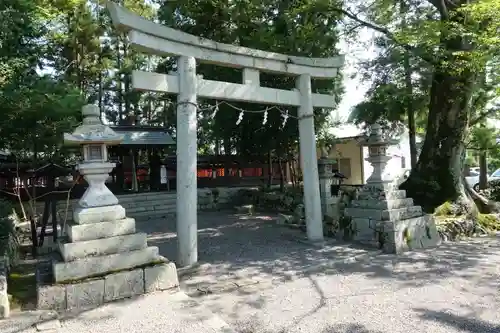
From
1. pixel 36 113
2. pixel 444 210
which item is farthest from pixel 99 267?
pixel 444 210

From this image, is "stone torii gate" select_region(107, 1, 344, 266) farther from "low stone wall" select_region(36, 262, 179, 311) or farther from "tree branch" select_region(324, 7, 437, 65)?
"tree branch" select_region(324, 7, 437, 65)

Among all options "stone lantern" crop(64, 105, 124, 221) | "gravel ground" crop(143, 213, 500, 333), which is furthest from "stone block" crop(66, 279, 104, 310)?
"gravel ground" crop(143, 213, 500, 333)

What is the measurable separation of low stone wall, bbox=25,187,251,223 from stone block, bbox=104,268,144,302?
9613 mm

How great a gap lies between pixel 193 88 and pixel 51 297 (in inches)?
147

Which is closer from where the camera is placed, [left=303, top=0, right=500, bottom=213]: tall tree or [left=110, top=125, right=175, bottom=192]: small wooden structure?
[left=303, top=0, right=500, bottom=213]: tall tree

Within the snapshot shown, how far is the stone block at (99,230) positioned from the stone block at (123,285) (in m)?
0.55

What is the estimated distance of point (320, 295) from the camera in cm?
511

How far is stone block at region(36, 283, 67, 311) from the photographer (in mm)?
4449

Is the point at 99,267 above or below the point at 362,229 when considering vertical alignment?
above

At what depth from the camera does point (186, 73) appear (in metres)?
6.35

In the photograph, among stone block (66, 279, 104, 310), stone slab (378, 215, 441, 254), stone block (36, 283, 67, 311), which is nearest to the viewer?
stone block (36, 283, 67, 311)

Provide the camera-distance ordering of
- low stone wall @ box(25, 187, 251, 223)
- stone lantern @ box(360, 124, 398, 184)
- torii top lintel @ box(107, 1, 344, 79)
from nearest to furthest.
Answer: torii top lintel @ box(107, 1, 344, 79)
stone lantern @ box(360, 124, 398, 184)
low stone wall @ box(25, 187, 251, 223)

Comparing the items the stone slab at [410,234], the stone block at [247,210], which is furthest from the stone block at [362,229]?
the stone block at [247,210]

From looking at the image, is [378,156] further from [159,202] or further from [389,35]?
[159,202]
